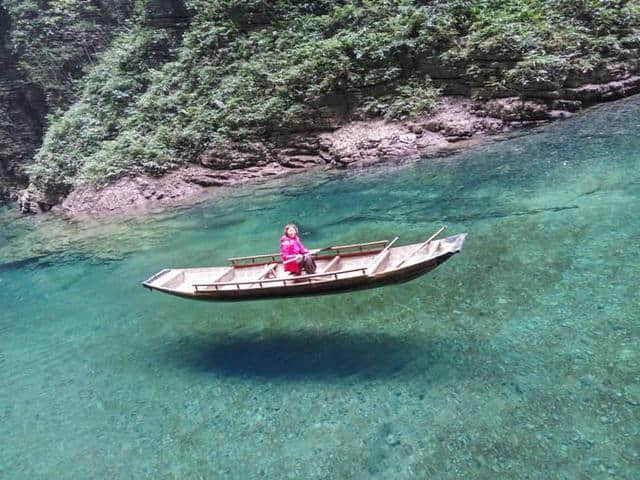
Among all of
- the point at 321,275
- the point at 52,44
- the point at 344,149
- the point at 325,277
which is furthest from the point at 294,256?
the point at 52,44

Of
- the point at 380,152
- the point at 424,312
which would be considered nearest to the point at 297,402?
the point at 424,312

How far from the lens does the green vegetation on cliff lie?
2030cm

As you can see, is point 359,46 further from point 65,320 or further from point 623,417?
point 623,417

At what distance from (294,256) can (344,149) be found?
45.9 feet

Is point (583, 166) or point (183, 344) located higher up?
point (583, 166)

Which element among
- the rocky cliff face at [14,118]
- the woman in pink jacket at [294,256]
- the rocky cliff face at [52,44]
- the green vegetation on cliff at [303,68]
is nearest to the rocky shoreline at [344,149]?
the green vegetation on cliff at [303,68]

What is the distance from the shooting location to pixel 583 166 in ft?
43.3

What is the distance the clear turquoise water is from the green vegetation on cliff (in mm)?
8708

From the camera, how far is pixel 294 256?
8055mm

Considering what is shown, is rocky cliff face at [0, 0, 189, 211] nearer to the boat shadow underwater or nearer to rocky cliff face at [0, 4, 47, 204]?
rocky cliff face at [0, 4, 47, 204]

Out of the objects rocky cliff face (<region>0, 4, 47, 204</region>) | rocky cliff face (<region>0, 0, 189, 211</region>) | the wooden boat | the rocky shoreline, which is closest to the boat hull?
the wooden boat

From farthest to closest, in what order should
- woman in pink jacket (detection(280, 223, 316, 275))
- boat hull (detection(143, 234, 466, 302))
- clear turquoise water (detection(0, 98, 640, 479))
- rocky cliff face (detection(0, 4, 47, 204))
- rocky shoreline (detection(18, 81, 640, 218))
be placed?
rocky cliff face (detection(0, 4, 47, 204))
rocky shoreline (detection(18, 81, 640, 218))
woman in pink jacket (detection(280, 223, 316, 275))
boat hull (detection(143, 234, 466, 302))
clear turquoise water (detection(0, 98, 640, 479))

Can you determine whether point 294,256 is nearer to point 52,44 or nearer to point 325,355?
point 325,355

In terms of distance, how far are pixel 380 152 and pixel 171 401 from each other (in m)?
16.1
